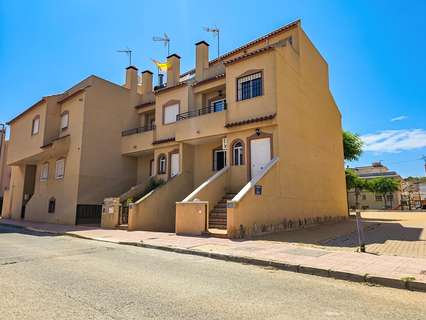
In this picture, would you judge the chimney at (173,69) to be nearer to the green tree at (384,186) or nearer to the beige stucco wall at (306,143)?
the beige stucco wall at (306,143)

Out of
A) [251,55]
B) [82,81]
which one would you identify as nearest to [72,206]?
[82,81]

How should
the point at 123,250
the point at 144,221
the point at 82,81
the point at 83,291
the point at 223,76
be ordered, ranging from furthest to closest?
the point at 82,81 < the point at 223,76 < the point at 144,221 < the point at 123,250 < the point at 83,291

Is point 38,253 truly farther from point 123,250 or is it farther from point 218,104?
point 218,104

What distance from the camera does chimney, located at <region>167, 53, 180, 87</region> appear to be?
963 inches

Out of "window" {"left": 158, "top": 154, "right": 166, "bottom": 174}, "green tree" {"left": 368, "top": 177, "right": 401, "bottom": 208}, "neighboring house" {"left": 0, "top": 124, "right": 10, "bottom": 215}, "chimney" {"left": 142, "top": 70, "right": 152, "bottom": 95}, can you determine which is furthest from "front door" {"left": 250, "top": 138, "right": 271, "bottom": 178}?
"green tree" {"left": 368, "top": 177, "right": 401, "bottom": 208}

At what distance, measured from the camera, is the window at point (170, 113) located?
865 inches

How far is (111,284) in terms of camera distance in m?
5.84

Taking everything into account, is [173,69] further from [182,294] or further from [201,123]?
[182,294]

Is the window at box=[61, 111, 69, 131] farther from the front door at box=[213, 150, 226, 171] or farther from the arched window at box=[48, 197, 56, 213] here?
the front door at box=[213, 150, 226, 171]

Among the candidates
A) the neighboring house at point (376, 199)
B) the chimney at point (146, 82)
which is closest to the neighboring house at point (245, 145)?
the chimney at point (146, 82)

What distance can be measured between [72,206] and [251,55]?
15.6m

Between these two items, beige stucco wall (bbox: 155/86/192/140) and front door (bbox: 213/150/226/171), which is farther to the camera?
beige stucco wall (bbox: 155/86/192/140)

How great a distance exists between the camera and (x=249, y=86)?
17.6m

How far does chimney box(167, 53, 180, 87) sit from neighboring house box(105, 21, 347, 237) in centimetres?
8
